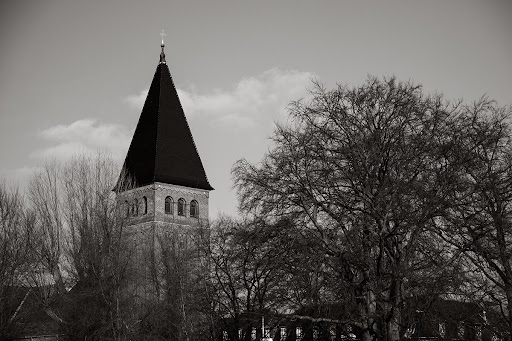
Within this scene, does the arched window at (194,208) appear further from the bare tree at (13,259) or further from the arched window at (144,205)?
the bare tree at (13,259)

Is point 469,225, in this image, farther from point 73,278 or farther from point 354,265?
point 73,278

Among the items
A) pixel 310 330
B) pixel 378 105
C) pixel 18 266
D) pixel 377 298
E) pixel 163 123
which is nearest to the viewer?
pixel 377 298

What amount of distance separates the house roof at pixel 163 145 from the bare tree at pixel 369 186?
3993 centimetres

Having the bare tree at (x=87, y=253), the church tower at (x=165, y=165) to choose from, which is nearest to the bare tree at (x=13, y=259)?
the bare tree at (x=87, y=253)

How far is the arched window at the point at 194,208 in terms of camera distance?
63.8 metres

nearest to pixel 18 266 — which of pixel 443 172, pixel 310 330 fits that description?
pixel 310 330

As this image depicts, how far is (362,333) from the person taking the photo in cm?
1945

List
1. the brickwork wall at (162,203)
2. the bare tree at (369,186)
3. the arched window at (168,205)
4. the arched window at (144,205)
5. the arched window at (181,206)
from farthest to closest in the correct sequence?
1. the arched window at (181,206)
2. the arched window at (168,205)
3. the arched window at (144,205)
4. the brickwork wall at (162,203)
5. the bare tree at (369,186)

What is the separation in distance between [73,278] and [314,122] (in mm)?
20633

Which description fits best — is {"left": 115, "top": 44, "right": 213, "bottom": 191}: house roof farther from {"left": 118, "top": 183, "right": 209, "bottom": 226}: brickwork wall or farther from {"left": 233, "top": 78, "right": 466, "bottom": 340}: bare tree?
{"left": 233, "top": 78, "right": 466, "bottom": 340}: bare tree

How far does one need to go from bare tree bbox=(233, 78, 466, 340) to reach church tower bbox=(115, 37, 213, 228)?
39902 mm

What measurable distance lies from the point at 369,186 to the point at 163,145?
42675 millimetres

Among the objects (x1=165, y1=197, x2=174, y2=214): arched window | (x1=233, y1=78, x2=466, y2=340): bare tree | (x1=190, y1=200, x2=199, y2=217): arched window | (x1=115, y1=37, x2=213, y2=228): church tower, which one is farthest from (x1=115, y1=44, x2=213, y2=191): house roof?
(x1=233, y1=78, x2=466, y2=340): bare tree

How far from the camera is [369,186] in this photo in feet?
63.1
